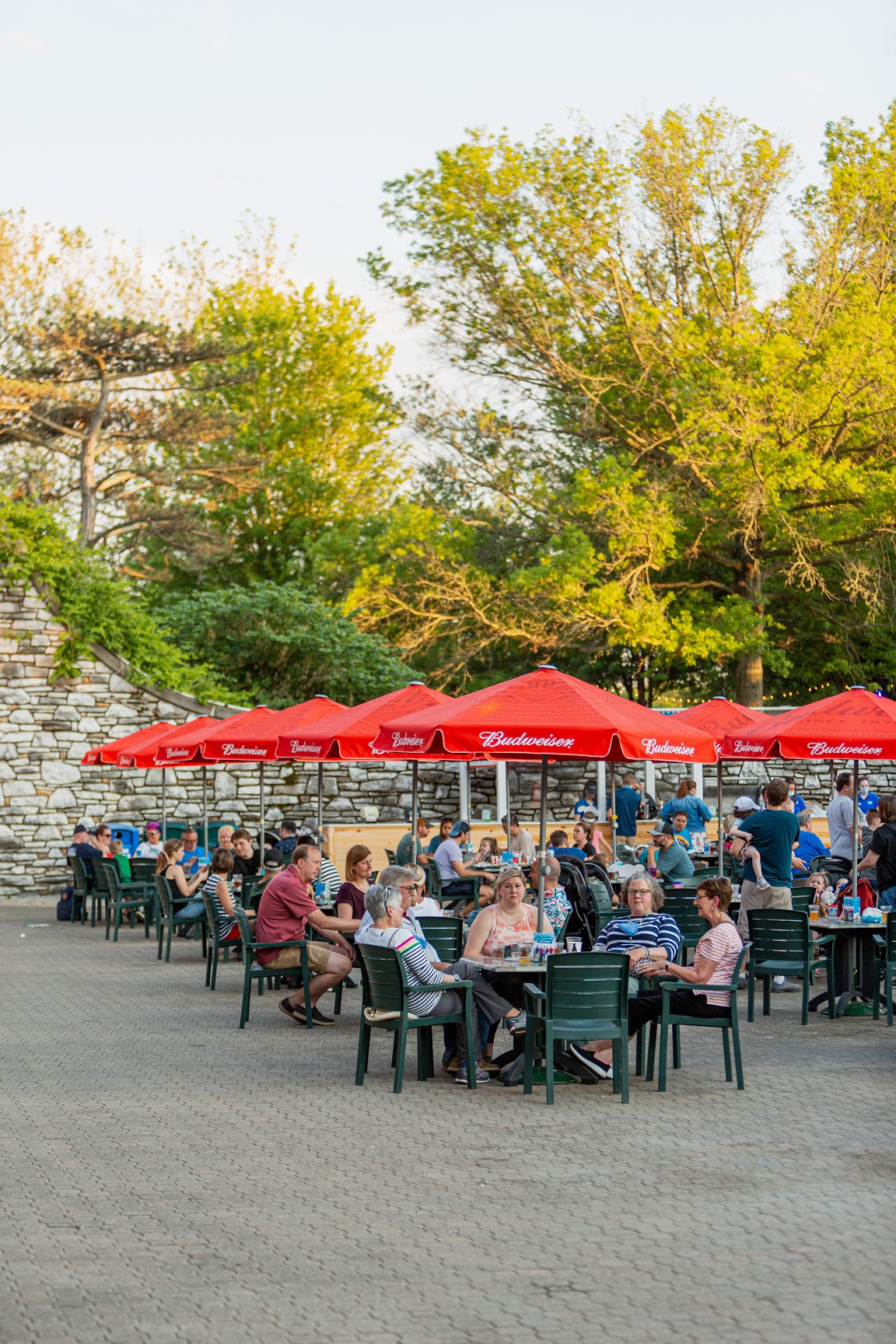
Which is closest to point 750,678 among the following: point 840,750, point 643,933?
point 840,750

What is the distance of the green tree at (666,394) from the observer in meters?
26.8

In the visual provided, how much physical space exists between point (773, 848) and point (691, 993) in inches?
137

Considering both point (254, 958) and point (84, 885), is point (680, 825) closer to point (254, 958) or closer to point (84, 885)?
point (254, 958)

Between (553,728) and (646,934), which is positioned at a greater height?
(553,728)

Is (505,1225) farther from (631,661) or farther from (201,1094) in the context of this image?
(631,661)

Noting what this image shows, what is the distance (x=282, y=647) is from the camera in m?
29.7

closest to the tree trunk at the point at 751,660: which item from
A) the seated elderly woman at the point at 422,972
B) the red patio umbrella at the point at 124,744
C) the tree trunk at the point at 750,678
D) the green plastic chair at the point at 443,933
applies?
the tree trunk at the point at 750,678

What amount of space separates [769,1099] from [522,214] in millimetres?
23507

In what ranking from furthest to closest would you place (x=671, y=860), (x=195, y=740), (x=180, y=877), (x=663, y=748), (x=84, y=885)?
(x=84, y=885) → (x=195, y=740) → (x=180, y=877) → (x=671, y=860) → (x=663, y=748)

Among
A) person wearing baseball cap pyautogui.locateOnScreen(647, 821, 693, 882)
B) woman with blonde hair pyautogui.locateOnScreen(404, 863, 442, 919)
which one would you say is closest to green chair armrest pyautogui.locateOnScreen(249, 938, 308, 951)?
woman with blonde hair pyautogui.locateOnScreen(404, 863, 442, 919)

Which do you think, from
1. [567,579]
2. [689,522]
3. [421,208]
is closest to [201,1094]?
[567,579]

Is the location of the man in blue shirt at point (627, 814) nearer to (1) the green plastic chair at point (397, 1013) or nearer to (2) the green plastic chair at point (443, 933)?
(2) the green plastic chair at point (443, 933)

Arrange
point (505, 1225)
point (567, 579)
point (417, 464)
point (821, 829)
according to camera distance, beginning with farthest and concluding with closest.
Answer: point (417, 464)
point (567, 579)
point (821, 829)
point (505, 1225)

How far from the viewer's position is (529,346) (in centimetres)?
2950
